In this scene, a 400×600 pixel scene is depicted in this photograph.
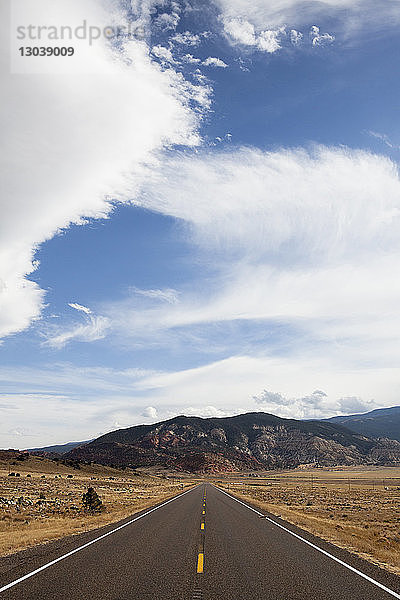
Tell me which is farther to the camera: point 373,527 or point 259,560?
point 373,527

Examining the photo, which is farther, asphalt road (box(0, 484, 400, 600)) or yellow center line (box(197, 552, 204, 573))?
yellow center line (box(197, 552, 204, 573))

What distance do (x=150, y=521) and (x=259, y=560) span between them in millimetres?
12115

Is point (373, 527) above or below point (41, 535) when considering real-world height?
below

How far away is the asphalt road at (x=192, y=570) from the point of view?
9.10 m

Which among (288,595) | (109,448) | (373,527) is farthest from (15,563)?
(109,448)

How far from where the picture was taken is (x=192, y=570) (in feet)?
37.4

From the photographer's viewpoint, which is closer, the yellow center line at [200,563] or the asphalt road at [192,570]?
the asphalt road at [192,570]

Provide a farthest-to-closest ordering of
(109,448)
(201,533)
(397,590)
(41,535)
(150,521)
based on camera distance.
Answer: (109,448), (150,521), (201,533), (41,535), (397,590)

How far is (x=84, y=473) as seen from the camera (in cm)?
9912

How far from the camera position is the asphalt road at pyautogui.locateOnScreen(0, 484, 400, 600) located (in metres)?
9.10

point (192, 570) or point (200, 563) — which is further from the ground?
point (192, 570)

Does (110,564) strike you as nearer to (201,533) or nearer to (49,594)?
(49,594)

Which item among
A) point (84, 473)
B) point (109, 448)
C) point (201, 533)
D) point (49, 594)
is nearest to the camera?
point (49, 594)

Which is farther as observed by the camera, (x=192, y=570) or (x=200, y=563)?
(x=200, y=563)
